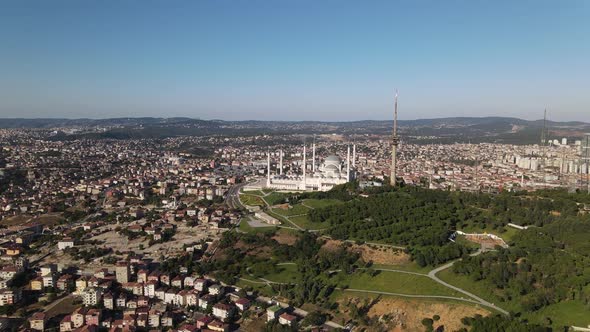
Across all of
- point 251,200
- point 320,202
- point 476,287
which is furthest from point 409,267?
point 251,200

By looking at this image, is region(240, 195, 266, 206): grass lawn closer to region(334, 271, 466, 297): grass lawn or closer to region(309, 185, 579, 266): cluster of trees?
region(309, 185, 579, 266): cluster of trees

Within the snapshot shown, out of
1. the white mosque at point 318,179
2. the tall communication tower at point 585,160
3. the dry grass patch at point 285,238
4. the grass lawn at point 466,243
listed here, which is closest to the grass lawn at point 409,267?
the grass lawn at point 466,243

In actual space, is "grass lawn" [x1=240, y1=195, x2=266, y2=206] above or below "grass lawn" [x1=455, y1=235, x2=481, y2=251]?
below

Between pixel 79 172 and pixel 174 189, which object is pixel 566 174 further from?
pixel 79 172

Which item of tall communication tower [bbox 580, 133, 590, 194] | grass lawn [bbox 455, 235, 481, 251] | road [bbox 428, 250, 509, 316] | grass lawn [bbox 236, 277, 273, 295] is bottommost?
grass lawn [bbox 236, 277, 273, 295]

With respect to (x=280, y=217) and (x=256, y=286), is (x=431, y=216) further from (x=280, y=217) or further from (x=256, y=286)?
(x=256, y=286)

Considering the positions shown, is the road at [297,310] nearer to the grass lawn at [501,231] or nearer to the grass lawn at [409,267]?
the grass lawn at [409,267]

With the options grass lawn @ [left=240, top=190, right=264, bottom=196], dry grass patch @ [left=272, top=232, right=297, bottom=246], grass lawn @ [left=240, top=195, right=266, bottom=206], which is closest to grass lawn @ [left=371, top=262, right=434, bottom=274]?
dry grass patch @ [left=272, top=232, right=297, bottom=246]
